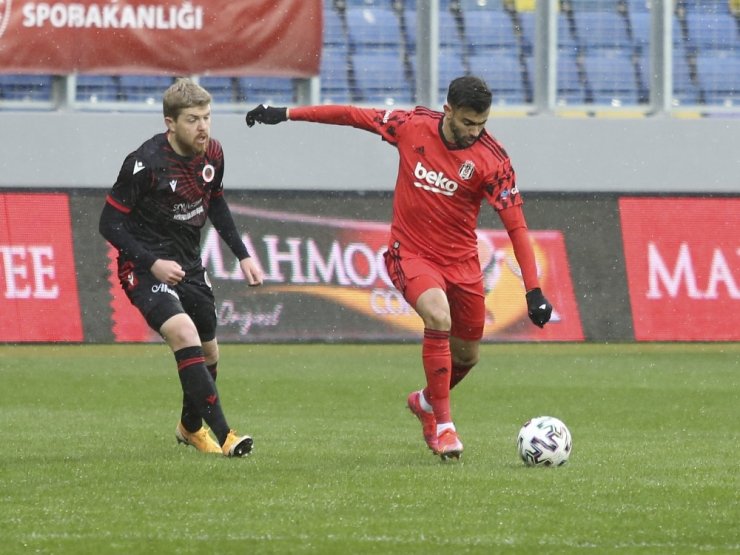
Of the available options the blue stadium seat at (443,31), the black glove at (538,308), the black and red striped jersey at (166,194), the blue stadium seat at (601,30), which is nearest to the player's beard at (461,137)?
the black glove at (538,308)

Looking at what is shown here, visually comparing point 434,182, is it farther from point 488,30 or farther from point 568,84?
point 488,30

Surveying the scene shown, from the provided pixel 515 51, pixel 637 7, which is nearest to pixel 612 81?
pixel 637 7

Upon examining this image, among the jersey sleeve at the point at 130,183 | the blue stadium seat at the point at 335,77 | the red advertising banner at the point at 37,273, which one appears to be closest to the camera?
the jersey sleeve at the point at 130,183

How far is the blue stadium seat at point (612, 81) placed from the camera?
747 inches

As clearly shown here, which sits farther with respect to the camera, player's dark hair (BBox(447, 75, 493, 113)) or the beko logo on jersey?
the beko logo on jersey

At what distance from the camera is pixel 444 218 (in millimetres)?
7980

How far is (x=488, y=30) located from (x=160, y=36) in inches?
166

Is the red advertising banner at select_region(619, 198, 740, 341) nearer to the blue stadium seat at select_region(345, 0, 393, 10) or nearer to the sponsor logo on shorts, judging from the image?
the blue stadium seat at select_region(345, 0, 393, 10)

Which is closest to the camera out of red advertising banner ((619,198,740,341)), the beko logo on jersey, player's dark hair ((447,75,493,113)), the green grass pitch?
the green grass pitch

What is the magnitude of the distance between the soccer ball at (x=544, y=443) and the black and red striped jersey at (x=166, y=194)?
1.99m

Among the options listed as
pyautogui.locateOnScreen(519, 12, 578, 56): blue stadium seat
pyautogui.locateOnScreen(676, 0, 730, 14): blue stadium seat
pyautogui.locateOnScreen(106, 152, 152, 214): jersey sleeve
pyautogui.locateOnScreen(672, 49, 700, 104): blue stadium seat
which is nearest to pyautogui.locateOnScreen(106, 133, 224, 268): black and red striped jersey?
pyautogui.locateOnScreen(106, 152, 152, 214): jersey sleeve

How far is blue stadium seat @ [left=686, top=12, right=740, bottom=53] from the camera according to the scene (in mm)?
19016

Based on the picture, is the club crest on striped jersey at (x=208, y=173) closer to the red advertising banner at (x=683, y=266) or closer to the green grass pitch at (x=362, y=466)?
the green grass pitch at (x=362, y=466)

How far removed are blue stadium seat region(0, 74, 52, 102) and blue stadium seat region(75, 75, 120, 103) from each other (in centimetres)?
42
